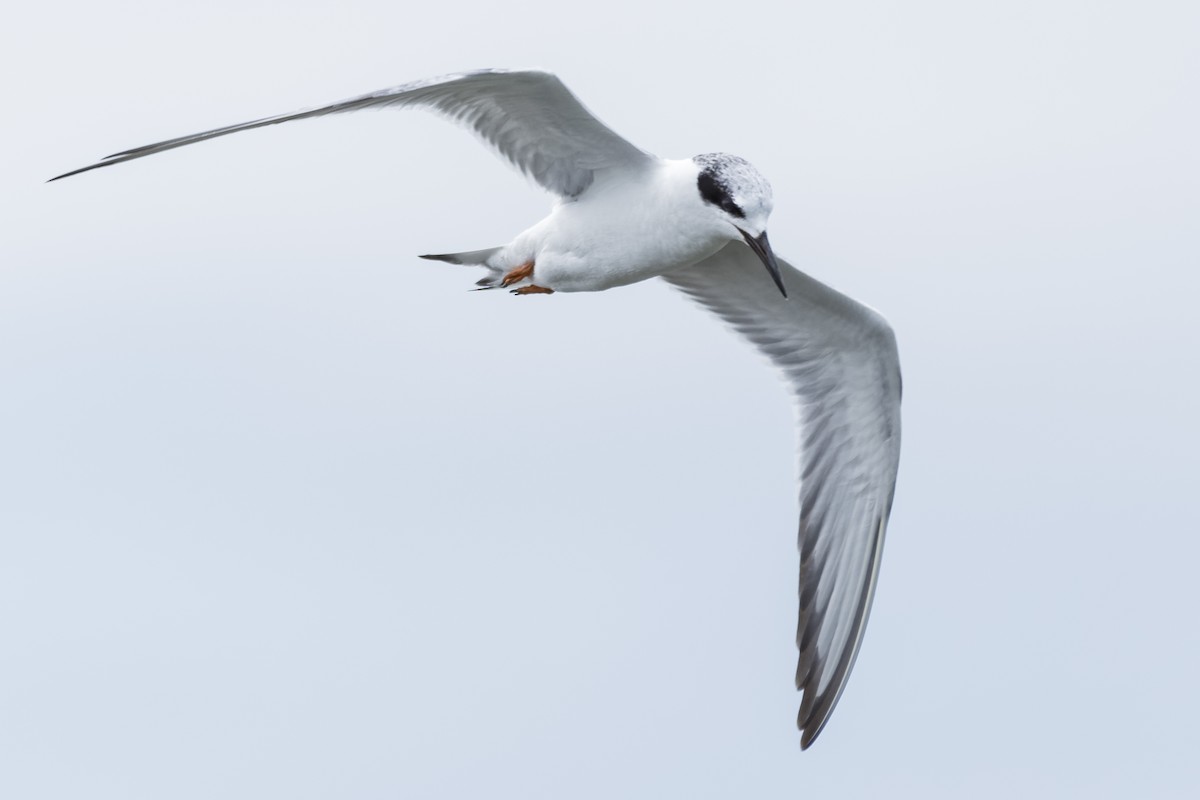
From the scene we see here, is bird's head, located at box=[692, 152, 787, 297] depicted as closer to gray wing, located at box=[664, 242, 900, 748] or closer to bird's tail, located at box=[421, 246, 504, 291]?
bird's tail, located at box=[421, 246, 504, 291]

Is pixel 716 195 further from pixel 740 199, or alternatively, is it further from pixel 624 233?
pixel 624 233

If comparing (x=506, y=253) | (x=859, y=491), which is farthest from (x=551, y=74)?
(x=859, y=491)

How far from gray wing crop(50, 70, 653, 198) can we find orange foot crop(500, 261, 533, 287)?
55cm

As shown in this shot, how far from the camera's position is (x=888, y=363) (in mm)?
14281

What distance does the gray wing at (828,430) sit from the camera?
14.1 m

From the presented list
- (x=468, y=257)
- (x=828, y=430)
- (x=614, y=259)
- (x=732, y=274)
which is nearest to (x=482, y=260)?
(x=468, y=257)

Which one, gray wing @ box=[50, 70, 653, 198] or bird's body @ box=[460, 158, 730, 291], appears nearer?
gray wing @ box=[50, 70, 653, 198]

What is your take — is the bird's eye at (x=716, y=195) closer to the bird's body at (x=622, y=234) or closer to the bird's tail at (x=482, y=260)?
the bird's body at (x=622, y=234)

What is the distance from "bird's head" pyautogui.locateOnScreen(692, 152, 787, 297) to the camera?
11367 mm

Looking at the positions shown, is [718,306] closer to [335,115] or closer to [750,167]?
[750,167]

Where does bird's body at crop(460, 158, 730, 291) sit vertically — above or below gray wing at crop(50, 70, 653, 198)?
below

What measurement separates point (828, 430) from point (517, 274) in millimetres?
3224

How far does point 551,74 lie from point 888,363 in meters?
4.28

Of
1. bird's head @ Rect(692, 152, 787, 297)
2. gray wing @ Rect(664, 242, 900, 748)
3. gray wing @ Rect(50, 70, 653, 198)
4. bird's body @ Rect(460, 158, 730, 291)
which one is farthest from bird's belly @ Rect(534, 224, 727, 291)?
gray wing @ Rect(664, 242, 900, 748)
